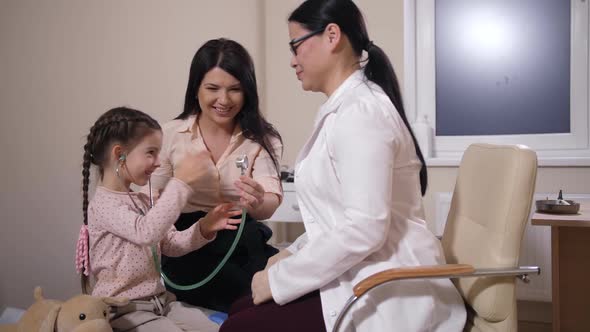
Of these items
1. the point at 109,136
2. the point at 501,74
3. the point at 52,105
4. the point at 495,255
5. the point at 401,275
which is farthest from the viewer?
the point at 501,74

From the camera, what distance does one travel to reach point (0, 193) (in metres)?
2.19

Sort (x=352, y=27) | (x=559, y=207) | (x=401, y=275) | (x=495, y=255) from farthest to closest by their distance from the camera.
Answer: (x=559, y=207) < (x=352, y=27) < (x=495, y=255) < (x=401, y=275)

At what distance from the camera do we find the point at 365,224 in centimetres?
101

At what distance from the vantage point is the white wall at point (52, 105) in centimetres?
218

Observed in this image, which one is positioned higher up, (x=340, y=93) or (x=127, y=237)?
(x=340, y=93)

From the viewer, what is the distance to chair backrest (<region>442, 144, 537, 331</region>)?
111cm

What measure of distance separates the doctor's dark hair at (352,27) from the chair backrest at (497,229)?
0.19m

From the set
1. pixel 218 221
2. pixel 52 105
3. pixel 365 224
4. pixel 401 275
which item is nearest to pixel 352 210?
pixel 365 224

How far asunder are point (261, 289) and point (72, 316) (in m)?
0.45

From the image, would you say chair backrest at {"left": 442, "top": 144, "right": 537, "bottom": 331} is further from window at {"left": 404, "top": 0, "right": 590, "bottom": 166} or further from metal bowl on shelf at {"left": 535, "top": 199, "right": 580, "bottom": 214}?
window at {"left": 404, "top": 0, "right": 590, "bottom": 166}

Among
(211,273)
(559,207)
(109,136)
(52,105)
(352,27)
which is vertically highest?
(352,27)

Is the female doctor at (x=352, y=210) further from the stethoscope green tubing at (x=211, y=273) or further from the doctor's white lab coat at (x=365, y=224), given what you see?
the stethoscope green tubing at (x=211, y=273)

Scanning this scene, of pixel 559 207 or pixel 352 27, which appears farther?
pixel 559 207

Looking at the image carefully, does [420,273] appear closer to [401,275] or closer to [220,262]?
[401,275]
